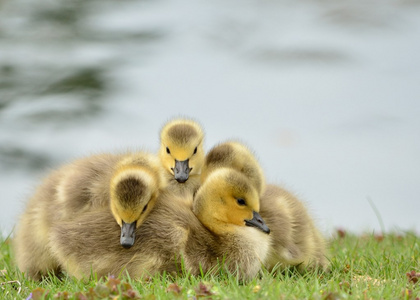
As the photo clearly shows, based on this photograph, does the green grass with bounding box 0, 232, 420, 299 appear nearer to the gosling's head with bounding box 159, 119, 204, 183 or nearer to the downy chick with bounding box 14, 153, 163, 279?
the downy chick with bounding box 14, 153, 163, 279

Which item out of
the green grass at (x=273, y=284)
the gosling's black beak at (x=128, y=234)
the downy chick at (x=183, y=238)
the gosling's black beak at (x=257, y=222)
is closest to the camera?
the green grass at (x=273, y=284)

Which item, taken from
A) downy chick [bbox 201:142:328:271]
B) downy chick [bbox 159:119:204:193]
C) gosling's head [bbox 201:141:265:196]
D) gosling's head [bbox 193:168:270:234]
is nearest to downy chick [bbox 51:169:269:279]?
gosling's head [bbox 193:168:270:234]

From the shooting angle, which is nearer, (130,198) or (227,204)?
(130,198)

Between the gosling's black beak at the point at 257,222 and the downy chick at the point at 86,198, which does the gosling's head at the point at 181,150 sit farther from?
the gosling's black beak at the point at 257,222

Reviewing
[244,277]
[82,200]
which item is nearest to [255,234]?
[244,277]

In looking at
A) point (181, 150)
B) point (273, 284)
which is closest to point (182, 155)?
point (181, 150)

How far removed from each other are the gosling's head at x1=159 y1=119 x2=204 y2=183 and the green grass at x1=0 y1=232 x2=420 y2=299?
73cm

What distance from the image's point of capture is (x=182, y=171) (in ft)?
13.4

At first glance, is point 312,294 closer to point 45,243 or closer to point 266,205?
point 266,205

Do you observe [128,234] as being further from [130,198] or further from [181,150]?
[181,150]

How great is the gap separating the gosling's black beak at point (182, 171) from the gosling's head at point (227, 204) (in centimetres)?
30

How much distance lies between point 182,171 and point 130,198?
2.04 ft

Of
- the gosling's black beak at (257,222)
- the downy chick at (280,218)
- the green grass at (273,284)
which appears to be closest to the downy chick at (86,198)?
the green grass at (273,284)

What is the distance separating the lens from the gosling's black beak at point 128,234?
3.50 meters
